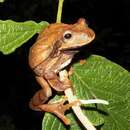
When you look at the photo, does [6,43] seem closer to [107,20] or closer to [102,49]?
[102,49]

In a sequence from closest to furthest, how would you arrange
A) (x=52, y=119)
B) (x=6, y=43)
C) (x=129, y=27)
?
(x=6, y=43), (x=52, y=119), (x=129, y=27)

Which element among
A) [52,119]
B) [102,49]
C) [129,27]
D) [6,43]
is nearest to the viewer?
[6,43]

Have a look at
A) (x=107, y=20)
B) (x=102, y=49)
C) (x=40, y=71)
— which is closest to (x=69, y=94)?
(x=40, y=71)

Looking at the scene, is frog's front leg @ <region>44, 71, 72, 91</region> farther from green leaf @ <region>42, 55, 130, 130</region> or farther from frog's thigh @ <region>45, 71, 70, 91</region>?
green leaf @ <region>42, 55, 130, 130</region>

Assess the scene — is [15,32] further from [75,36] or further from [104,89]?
[104,89]

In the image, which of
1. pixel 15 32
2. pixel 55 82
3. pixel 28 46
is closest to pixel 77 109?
pixel 55 82

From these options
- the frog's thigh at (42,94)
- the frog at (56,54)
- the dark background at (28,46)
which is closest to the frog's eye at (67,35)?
the frog at (56,54)

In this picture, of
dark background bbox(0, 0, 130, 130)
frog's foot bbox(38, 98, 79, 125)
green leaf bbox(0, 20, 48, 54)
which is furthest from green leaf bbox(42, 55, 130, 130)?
dark background bbox(0, 0, 130, 130)
